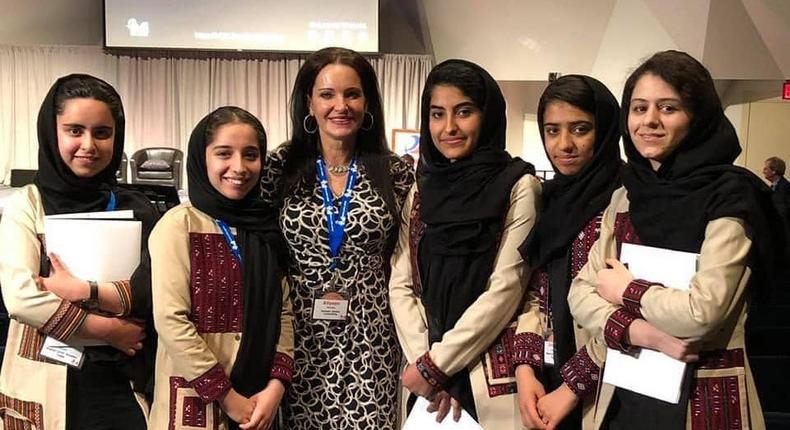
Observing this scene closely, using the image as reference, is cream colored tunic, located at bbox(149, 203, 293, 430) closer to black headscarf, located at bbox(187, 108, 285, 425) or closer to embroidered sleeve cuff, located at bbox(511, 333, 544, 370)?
black headscarf, located at bbox(187, 108, 285, 425)

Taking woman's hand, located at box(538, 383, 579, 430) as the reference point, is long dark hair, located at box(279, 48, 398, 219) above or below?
above

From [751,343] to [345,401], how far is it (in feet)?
5.80

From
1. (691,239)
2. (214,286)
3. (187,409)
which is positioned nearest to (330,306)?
(214,286)

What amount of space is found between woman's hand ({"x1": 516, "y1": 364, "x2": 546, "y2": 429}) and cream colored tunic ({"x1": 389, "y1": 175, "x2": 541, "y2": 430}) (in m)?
0.03

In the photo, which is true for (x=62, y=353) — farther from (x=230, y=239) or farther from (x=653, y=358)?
(x=653, y=358)

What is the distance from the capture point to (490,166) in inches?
68.3

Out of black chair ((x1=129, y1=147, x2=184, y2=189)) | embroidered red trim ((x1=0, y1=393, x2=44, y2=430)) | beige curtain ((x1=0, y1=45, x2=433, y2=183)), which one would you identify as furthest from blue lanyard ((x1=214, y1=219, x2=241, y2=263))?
beige curtain ((x1=0, y1=45, x2=433, y2=183))

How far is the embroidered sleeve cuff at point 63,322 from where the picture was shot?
1581 millimetres

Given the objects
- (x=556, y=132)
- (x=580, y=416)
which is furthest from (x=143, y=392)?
(x=556, y=132)

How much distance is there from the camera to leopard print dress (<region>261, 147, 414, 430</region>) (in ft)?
6.00

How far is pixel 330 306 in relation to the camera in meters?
1.82

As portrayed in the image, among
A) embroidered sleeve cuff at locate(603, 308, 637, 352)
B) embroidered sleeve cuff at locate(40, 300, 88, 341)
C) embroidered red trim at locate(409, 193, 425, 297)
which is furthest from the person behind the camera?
embroidered red trim at locate(409, 193, 425, 297)

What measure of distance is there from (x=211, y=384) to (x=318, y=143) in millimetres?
730

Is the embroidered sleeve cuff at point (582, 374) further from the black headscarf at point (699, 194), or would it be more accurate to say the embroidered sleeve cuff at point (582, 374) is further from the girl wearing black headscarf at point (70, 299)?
the girl wearing black headscarf at point (70, 299)
